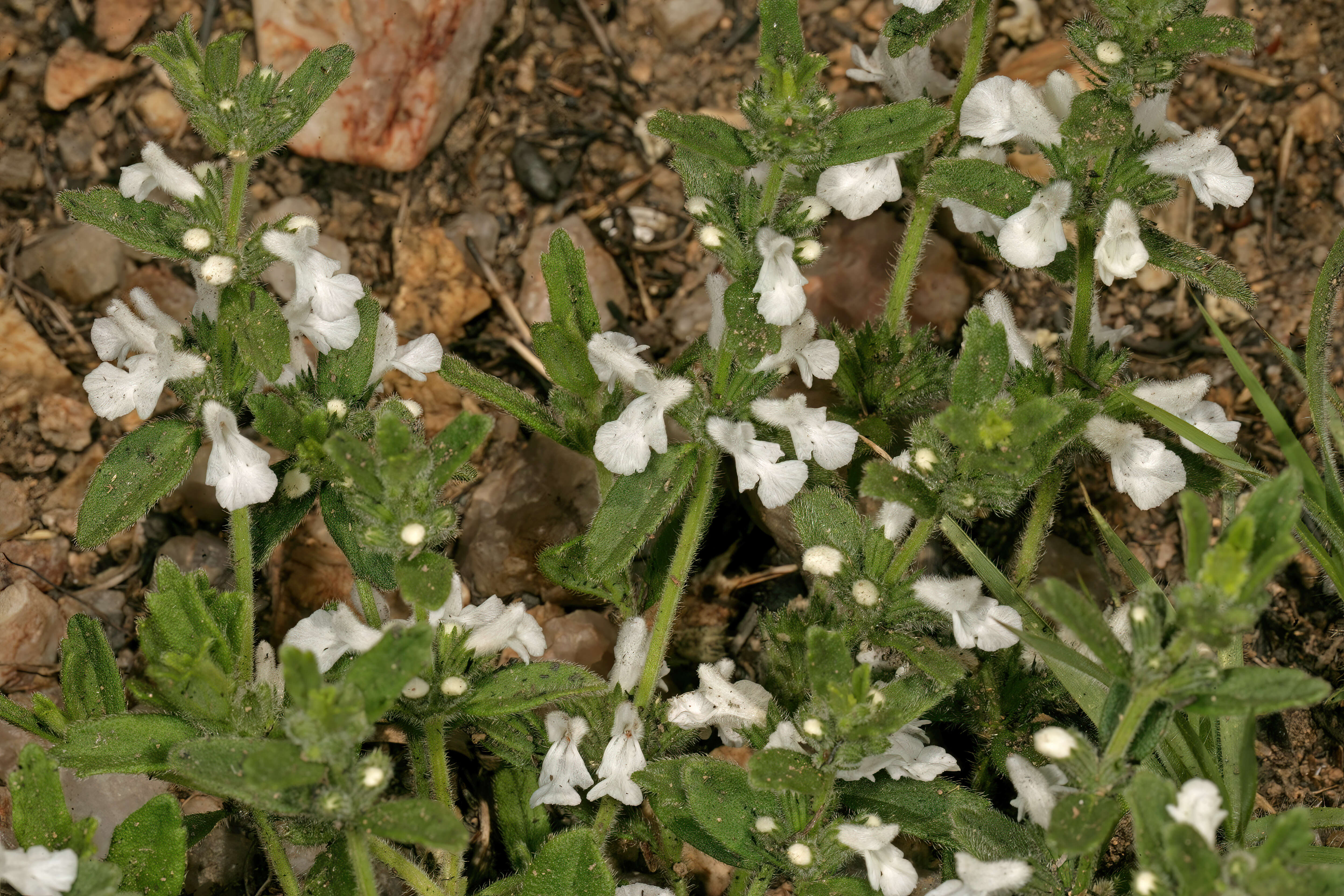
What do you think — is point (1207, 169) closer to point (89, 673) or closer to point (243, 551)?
point (243, 551)

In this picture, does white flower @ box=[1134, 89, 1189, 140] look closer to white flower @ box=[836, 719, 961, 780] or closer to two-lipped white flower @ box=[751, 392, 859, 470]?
two-lipped white flower @ box=[751, 392, 859, 470]

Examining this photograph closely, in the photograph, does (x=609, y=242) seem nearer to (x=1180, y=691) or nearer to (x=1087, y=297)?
(x=1087, y=297)

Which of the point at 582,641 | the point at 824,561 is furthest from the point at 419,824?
the point at 582,641

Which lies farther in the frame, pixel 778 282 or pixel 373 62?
pixel 373 62

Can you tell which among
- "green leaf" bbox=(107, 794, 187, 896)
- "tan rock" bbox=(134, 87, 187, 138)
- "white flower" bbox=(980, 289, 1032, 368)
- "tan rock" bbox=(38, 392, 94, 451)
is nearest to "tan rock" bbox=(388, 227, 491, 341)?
"tan rock" bbox=(134, 87, 187, 138)

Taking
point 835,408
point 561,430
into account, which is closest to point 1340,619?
point 835,408

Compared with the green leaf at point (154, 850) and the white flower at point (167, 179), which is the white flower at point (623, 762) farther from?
the white flower at point (167, 179)

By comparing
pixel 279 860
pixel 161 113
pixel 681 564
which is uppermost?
pixel 161 113
